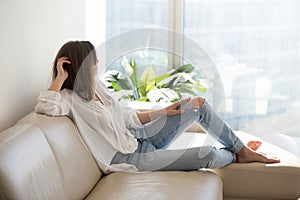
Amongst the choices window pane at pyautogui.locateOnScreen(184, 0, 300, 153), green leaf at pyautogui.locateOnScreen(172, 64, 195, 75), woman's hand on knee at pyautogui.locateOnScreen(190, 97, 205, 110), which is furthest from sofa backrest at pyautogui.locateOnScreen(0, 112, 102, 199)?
window pane at pyautogui.locateOnScreen(184, 0, 300, 153)

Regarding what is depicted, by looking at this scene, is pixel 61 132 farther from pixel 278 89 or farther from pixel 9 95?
pixel 278 89

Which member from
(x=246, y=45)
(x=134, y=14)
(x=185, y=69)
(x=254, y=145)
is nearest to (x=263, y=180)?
(x=254, y=145)

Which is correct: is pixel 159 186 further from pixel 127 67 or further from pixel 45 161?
pixel 127 67

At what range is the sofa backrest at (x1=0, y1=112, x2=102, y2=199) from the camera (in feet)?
5.77

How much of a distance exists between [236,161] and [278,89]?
156 centimetres

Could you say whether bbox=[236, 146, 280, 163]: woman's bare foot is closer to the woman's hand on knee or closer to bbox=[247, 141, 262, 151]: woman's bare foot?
bbox=[247, 141, 262, 151]: woman's bare foot

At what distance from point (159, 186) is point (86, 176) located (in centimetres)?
33

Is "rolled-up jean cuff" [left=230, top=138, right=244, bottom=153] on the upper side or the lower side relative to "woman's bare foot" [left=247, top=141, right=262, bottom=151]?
upper

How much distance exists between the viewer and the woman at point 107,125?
252 centimetres

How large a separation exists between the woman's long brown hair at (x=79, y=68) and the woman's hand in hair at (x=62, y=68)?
0.07 ft

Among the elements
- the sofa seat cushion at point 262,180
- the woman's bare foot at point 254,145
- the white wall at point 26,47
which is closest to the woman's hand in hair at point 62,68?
the white wall at point 26,47

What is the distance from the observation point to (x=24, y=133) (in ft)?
6.56

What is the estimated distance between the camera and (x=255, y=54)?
4.11 m

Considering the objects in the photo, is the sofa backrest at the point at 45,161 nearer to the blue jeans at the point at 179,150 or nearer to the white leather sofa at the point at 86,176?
the white leather sofa at the point at 86,176
